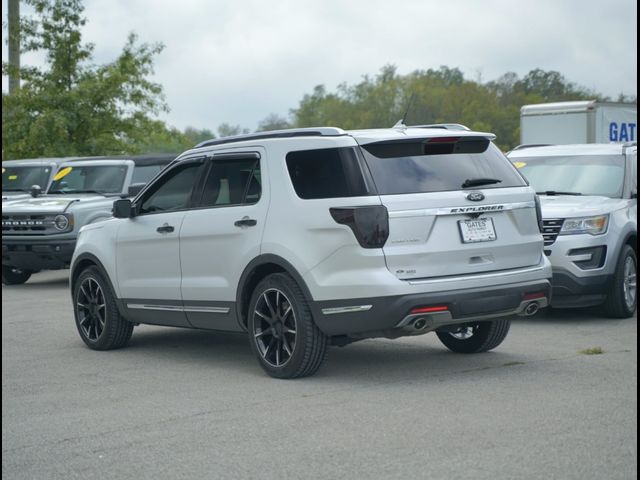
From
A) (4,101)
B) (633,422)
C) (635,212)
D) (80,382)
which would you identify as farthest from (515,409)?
(4,101)

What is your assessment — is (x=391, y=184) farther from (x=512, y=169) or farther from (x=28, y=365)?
(x=28, y=365)

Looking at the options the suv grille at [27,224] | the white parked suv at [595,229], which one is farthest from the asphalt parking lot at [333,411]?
the suv grille at [27,224]

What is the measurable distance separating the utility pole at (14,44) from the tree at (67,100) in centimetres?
17

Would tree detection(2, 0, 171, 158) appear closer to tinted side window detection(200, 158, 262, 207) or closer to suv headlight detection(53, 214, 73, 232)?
suv headlight detection(53, 214, 73, 232)

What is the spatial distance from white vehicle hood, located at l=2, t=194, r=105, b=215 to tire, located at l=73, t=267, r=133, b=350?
6669mm

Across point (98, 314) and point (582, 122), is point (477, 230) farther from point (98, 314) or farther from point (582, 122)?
point (582, 122)

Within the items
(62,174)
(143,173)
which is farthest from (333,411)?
(62,174)

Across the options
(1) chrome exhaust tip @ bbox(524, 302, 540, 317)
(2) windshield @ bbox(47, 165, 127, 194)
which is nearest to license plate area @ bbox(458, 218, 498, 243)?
(1) chrome exhaust tip @ bbox(524, 302, 540, 317)

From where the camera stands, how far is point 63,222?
17297 millimetres

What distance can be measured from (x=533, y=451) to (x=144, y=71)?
94.2 ft

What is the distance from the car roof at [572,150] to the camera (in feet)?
45.0

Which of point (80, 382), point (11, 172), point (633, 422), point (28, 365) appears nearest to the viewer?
point (633, 422)

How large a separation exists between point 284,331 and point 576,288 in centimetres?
431

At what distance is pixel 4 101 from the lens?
3128cm
